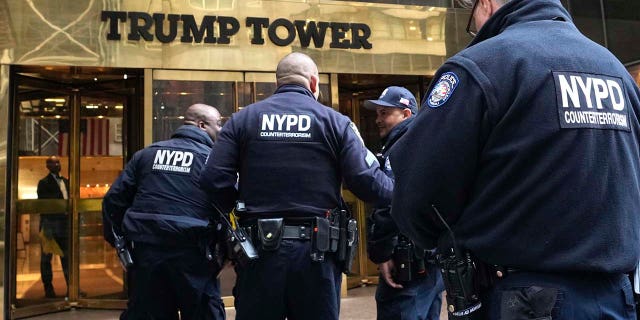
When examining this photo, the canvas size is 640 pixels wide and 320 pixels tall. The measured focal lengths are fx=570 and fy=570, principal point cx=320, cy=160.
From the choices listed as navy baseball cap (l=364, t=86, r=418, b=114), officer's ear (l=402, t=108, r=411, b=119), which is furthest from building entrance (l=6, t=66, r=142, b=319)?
officer's ear (l=402, t=108, r=411, b=119)

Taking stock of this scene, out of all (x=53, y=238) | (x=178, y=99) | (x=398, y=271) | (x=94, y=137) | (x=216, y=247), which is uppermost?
(x=178, y=99)

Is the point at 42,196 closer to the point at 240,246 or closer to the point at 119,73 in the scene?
the point at 119,73

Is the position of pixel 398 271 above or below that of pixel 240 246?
below

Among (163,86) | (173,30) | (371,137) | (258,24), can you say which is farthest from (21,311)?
(371,137)

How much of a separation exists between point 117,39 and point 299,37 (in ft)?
7.99

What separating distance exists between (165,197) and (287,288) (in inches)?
68.1

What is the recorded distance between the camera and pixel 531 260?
1.61 metres

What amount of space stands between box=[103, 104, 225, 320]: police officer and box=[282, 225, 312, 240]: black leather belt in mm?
1377

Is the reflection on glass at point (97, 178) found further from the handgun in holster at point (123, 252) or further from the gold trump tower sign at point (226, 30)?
the handgun in holster at point (123, 252)

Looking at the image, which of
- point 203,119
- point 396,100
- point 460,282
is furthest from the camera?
point 203,119

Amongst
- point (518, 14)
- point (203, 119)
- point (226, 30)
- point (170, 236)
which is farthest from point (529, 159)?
point (226, 30)

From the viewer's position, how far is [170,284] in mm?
4305

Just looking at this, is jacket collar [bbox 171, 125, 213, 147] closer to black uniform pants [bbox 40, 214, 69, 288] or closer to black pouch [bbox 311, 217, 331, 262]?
black pouch [bbox 311, 217, 331, 262]

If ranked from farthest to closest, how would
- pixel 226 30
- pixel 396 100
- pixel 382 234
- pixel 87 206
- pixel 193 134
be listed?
pixel 87 206, pixel 226 30, pixel 193 134, pixel 396 100, pixel 382 234
